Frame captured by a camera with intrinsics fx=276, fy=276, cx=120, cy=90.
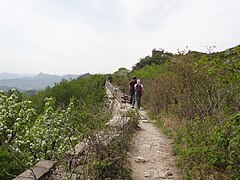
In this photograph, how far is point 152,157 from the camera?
7191 mm

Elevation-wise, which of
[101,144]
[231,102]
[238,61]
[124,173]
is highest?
[238,61]

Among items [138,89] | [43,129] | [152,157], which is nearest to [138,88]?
[138,89]

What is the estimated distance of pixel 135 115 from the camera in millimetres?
10453

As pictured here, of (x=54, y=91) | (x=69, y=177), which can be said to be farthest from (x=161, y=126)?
(x=54, y=91)

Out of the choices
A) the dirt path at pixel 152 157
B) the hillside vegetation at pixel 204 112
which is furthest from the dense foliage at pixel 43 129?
the hillside vegetation at pixel 204 112

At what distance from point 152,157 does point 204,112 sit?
1815mm

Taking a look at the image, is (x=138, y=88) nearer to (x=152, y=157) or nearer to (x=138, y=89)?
(x=138, y=89)

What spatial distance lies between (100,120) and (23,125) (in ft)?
20.9

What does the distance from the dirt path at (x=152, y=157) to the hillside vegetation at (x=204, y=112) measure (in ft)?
0.93

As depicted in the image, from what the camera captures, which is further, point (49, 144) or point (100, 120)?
point (49, 144)

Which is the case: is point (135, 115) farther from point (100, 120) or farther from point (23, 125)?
point (23, 125)

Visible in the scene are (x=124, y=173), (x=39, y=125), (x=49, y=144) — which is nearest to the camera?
(x=124, y=173)

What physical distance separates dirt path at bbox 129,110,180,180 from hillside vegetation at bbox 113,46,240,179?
28 cm

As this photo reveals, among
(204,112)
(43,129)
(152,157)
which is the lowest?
(152,157)
